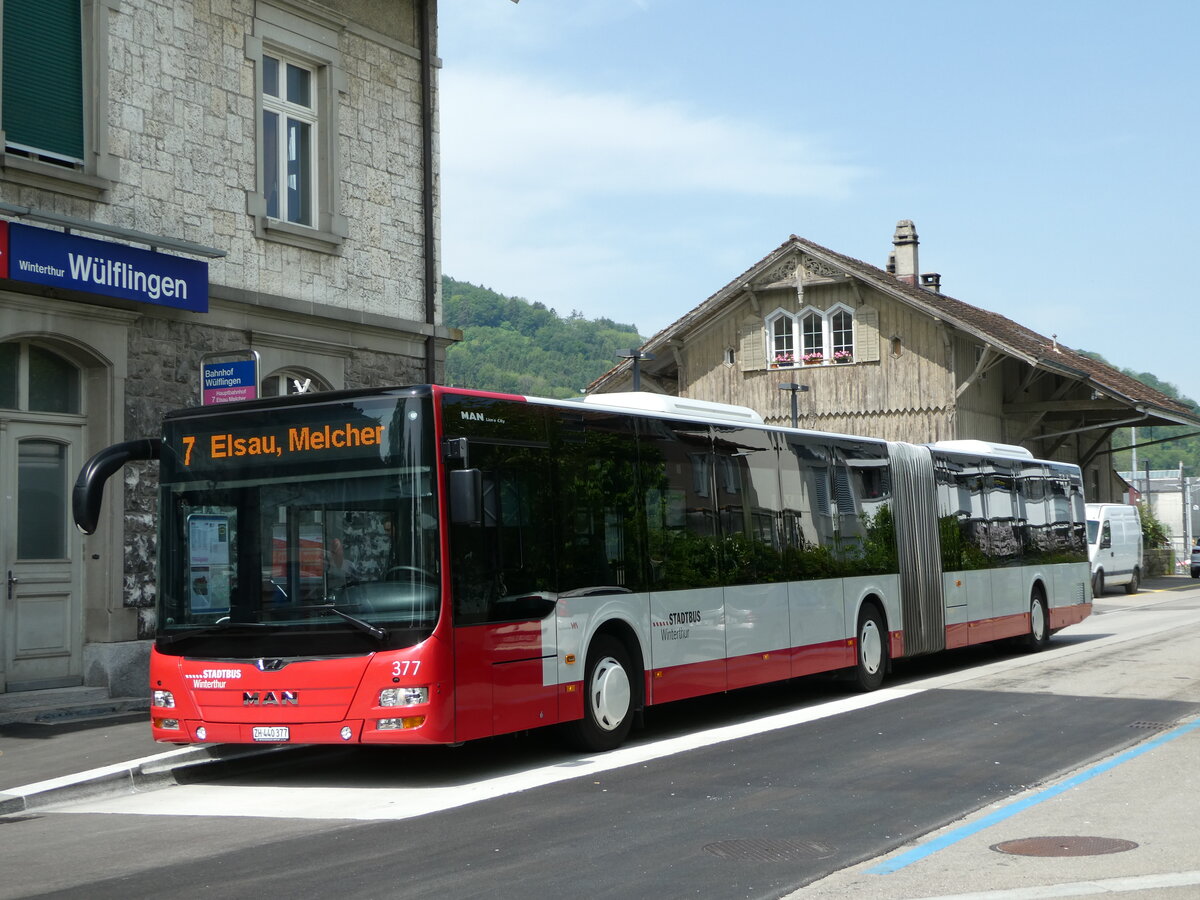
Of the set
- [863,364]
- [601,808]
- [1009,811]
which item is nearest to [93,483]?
[601,808]

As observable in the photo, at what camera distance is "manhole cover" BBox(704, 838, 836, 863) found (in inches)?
284

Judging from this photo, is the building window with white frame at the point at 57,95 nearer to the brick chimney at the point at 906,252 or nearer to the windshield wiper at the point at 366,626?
the windshield wiper at the point at 366,626

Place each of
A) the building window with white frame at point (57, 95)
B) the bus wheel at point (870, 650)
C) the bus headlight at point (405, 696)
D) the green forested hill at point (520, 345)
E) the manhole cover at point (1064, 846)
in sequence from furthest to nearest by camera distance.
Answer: the green forested hill at point (520, 345)
the bus wheel at point (870, 650)
the building window with white frame at point (57, 95)
the bus headlight at point (405, 696)
the manhole cover at point (1064, 846)

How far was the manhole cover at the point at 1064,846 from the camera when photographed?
23.2ft

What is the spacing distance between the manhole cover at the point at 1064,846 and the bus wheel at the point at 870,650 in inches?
328

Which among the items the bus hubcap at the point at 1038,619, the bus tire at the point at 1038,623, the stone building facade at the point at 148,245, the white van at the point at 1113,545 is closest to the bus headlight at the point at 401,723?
the stone building facade at the point at 148,245

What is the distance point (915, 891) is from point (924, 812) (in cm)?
210

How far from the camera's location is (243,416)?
10.4 metres

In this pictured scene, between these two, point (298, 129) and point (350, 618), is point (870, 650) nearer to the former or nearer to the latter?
point (350, 618)

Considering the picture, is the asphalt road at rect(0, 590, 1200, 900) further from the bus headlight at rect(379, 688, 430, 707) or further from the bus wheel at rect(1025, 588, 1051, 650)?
the bus wheel at rect(1025, 588, 1051, 650)

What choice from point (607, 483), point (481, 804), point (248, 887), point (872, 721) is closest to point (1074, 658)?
point (872, 721)

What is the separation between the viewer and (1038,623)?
69.7 ft

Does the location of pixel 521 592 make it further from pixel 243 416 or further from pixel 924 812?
pixel 924 812

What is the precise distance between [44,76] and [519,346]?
61950 millimetres
